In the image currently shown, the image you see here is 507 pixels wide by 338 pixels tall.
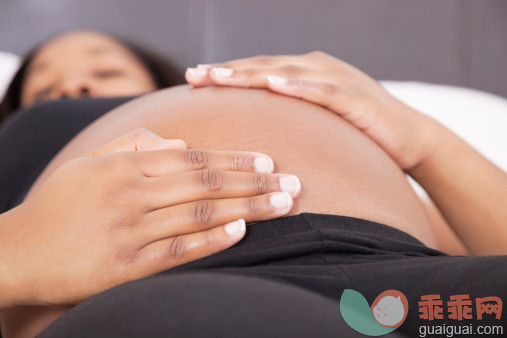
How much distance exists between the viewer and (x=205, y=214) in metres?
0.52

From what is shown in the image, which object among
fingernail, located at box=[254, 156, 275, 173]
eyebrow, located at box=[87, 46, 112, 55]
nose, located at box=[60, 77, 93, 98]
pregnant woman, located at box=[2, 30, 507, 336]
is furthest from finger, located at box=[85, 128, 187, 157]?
eyebrow, located at box=[87, 46, 112, 55]

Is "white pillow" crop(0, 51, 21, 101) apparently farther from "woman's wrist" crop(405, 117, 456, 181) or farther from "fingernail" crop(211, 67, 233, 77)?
"woman's wrist" crop(405, 117, 456, 181)

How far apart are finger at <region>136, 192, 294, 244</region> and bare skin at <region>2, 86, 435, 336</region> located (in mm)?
45

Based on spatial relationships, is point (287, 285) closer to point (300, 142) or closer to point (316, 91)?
point (300, 142)

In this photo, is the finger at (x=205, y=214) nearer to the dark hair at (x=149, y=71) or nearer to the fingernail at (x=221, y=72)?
the fingernail at (x=221, y=72)

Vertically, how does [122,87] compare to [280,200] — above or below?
above

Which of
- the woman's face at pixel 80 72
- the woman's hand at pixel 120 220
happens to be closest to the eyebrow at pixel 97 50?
the woman's face at pixel 80 72

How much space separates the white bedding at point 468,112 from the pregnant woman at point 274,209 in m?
0.47

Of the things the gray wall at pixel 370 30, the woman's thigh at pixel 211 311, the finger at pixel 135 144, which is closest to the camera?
the woman's thigh at pixel 211 311

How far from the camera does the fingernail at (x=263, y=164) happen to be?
23.0 inches

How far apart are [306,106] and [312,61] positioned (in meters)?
0.14

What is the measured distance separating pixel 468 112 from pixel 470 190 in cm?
59

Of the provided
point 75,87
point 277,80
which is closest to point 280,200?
point 277,80


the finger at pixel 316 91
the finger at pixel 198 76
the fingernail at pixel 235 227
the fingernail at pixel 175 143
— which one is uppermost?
the finger at pixel 198 76
